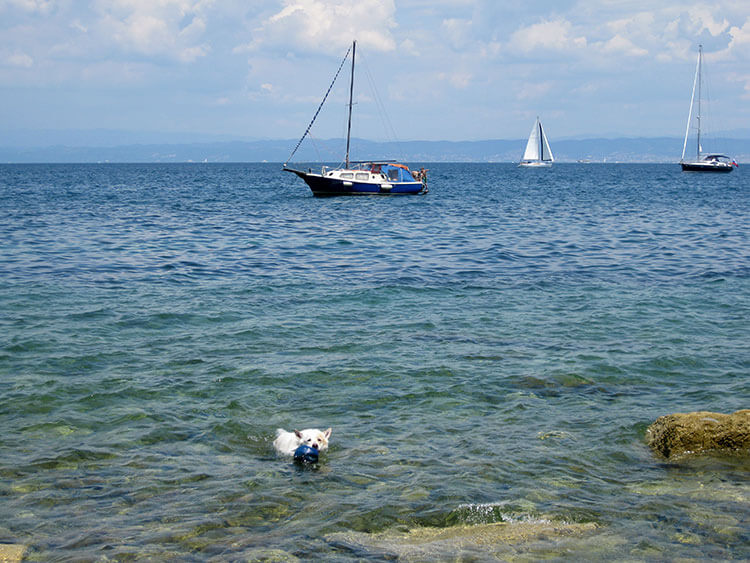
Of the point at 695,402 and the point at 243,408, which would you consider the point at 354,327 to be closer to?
the point at 243,408

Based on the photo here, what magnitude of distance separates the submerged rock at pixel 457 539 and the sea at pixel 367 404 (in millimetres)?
28

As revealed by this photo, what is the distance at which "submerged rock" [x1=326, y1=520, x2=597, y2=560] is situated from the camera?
19.4 feet

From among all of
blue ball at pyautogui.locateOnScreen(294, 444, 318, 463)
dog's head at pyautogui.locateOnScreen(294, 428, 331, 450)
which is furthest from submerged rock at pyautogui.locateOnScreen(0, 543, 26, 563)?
dog's head at pyautogui.locateOnScreen(294, 428, 331, 450)

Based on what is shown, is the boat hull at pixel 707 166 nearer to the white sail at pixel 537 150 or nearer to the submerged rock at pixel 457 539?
the white sail at pixel 537 150

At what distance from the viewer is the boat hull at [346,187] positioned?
5706 cm

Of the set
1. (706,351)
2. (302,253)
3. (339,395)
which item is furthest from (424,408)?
(302,253)

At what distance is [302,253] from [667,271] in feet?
43.5

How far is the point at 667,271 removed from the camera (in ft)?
69.5

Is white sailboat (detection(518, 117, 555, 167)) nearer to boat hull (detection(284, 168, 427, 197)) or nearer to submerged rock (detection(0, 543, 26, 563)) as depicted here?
boat hull (detection(284, 168, 427, 197))

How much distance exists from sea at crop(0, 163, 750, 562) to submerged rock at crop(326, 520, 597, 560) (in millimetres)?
28

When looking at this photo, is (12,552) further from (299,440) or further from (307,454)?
(299,440)

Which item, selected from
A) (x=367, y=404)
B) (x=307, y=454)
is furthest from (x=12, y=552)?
(x=367, y=404)

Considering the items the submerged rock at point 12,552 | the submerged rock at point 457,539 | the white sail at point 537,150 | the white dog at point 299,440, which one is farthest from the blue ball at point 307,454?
the white sail at point 537,150

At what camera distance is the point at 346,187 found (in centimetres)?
5728
